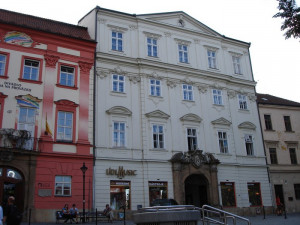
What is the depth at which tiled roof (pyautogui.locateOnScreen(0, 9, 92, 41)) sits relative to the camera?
2502cm

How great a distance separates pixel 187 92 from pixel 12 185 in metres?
16.5

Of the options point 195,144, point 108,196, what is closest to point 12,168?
point 108,196

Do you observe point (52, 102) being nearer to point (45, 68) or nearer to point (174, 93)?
point (45, 68)

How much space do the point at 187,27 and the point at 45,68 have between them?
15020 millimetres

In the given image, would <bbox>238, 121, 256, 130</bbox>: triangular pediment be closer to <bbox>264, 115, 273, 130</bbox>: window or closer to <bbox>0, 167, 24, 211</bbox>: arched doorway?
<bbox>264, 115, 273, 130</bbox>: window

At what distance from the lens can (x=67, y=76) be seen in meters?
25.7

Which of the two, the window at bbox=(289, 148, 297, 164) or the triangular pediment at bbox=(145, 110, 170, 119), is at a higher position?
the triangular pediment at bbox=(145, 110, 170, 119)

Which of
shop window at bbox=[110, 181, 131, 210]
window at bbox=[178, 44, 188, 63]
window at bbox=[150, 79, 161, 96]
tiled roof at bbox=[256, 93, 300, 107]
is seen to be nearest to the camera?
shop window at bbox=[110, 181, 131, 210]

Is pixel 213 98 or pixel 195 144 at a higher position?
pixel 213 98

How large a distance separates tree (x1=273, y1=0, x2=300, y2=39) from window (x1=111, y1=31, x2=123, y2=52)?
14.6 meters

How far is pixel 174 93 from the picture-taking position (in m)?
29.8

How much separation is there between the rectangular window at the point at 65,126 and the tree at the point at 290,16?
15265 mm

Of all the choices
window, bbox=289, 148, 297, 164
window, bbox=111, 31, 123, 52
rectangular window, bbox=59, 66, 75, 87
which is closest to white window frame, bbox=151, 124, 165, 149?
window, bbox=111, 31, 123, 52

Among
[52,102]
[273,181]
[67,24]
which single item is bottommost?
[273,181]
